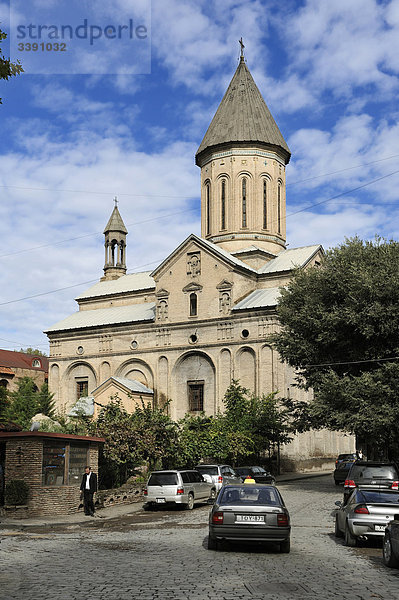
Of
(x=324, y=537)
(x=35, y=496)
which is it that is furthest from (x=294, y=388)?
(x=324, y=537)

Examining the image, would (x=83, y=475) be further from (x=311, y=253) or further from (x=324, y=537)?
(x=311, y=253)

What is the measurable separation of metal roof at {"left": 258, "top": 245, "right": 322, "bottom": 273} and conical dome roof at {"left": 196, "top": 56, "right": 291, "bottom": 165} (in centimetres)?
895

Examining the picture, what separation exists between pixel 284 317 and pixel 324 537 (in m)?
16.5

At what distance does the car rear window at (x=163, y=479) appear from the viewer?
23.7 metres

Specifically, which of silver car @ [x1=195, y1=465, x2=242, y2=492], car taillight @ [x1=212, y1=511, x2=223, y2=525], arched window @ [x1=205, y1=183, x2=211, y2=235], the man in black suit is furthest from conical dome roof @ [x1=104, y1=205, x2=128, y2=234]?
car taillight @ [x1=212, y1=511, x2=223, y2=525]

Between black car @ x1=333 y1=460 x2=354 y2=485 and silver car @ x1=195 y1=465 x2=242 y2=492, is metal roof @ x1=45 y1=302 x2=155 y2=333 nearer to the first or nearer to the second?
black car @ x1=333 y1=460 x2=354 y2=485

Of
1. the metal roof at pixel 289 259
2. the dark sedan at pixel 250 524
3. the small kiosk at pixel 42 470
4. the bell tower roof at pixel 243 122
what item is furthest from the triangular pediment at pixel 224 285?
the dark sedan at pixel 250 524

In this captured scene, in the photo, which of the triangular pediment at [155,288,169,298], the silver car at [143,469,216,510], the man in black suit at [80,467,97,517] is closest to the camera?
the man in black suit at [80,467,97,517]

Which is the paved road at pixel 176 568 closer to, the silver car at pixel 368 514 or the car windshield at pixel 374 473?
the silver car at pixel 368 514

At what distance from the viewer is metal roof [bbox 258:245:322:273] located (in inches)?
1935

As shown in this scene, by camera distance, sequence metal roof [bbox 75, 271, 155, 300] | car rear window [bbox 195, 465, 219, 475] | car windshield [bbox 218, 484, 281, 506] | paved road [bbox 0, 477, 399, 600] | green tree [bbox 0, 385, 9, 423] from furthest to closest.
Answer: metal roof [bbox 75, 271, 155, 300] < green tree [bbox 0, 385, 9, 423] < car rear window [bbox 195, 465, 219, 475] < car windshield [bbox 218, 484, 281, 506] < paved road [bbox 0, 477, 399, 600]

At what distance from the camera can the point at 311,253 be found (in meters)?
50.0

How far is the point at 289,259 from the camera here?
50312 mm

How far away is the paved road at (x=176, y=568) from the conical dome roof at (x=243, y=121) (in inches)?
1574
